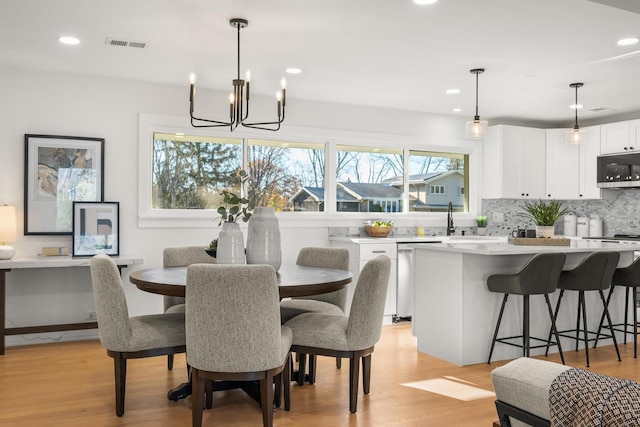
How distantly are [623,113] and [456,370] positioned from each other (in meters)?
4.66

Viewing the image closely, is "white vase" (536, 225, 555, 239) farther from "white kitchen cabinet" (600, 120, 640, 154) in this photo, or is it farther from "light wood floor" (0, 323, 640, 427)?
"white kitchen cabinet" (600, 120, 640, 154)

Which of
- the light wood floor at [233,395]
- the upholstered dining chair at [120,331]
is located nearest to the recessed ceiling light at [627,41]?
the light wood floor at [233,395]

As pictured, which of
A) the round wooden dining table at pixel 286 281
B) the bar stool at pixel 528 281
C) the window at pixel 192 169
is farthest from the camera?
the window at pixel 192 169

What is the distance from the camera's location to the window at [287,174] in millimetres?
5984

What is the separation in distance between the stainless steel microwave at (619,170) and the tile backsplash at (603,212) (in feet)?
1.36

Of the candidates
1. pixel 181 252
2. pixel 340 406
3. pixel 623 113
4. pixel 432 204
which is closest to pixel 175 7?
pixel 181 252

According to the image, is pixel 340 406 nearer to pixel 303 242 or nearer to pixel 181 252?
pixel 181 252

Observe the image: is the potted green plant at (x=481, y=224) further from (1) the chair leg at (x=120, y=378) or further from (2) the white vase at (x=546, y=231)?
(1) the chair leg at (x=120, y=378)

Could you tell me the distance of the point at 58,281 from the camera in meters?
5.00

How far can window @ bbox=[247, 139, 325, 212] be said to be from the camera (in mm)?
5984

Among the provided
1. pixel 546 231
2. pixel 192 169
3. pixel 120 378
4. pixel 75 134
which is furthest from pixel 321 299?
pixel 75 134

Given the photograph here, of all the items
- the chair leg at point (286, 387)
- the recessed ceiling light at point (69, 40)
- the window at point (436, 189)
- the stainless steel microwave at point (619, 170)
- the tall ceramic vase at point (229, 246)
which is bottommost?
the chair leg at point (286, 387)

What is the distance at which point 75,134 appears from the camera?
16.7 ft

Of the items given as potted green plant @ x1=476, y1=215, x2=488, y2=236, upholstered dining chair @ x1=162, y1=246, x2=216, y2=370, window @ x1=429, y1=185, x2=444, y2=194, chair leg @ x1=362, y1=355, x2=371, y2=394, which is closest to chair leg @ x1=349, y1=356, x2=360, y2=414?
chair leg @ x1=362, y1=355, x2=371, y2=394
